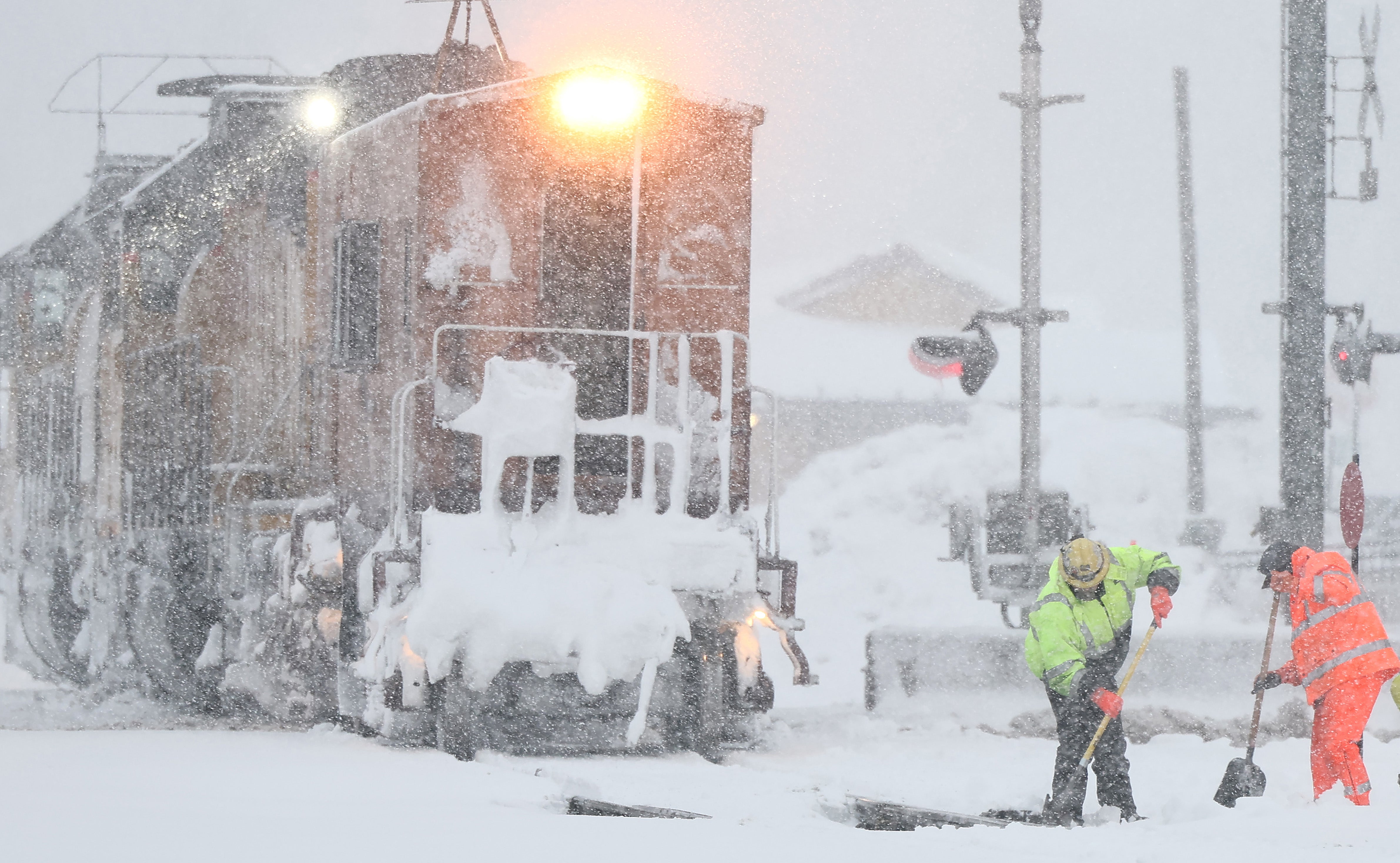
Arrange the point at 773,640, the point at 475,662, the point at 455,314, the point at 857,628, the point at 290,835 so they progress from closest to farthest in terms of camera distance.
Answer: the point at 290,835
the point at 475,662
the point at 455,314
the point at 773,640
the point at 857,628

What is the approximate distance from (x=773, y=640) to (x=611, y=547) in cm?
624

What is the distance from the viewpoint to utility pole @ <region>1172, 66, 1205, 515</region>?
66.3 ft

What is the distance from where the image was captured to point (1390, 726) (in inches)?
384

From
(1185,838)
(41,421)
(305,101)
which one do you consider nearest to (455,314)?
(305,101)

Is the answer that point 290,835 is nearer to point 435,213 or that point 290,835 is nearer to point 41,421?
point 435,213

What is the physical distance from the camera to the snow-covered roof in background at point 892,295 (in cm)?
3866

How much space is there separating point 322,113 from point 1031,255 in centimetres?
513

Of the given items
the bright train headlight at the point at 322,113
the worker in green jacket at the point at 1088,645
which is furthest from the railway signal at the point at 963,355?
the worker in green jacket at the point at 1088,645

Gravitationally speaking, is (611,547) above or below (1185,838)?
Answer: above

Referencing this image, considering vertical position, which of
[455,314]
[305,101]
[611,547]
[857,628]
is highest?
[305,101]

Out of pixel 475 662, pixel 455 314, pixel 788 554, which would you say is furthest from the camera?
pixel 788 554

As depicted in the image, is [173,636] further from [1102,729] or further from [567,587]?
[1102,729]

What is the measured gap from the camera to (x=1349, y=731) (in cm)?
701

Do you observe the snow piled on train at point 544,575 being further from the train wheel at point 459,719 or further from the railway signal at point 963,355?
the railway signal at point 963,355
